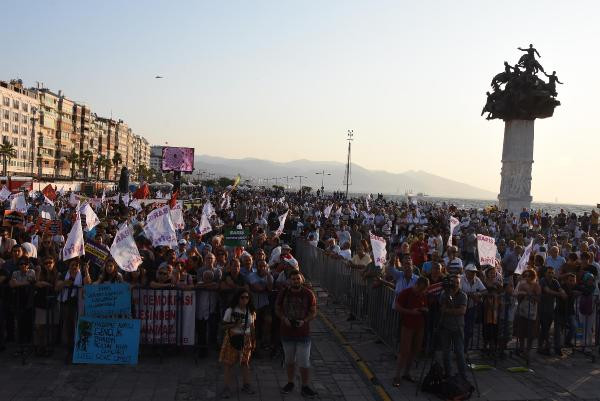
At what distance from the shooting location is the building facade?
365 ft

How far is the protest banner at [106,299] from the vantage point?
9312 mm

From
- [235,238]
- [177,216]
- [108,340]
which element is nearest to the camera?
[108,340]

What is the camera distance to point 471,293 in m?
9.98

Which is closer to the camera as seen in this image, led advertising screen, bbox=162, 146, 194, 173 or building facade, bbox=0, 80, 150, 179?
led advertising screen, bbox=162, 146, 194, 173

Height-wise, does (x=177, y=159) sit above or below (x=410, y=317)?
above

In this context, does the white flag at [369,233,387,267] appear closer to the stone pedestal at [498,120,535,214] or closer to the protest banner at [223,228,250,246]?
the protest banner at [223,228,250,246]

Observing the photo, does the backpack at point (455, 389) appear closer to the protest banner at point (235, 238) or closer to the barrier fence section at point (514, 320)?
the barrier fence section at point (514, 320)

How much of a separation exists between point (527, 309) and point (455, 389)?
9.21 ft

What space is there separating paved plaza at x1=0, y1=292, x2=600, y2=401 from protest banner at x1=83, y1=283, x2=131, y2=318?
83cm

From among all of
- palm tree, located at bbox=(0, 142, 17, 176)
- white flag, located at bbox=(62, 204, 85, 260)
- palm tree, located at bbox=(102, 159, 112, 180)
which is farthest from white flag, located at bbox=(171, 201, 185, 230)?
palm tree, located at bbox=(102, 159, 112, 180)

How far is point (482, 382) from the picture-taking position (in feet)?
30.3

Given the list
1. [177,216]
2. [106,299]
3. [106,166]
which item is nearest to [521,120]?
[177,216]

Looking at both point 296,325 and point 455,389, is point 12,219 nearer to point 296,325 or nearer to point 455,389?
point 296,325

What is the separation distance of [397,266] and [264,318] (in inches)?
118
